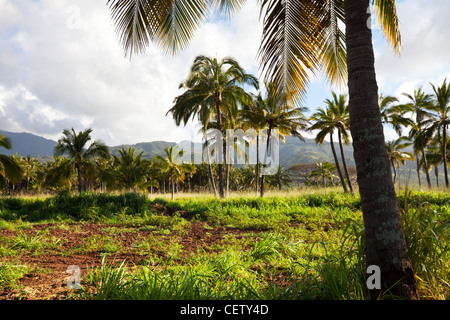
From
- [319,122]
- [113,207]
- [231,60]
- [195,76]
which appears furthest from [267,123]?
[113,207]

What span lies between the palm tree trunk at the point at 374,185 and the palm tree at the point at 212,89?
16.5 metres

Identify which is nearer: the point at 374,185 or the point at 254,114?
the point at 374,185

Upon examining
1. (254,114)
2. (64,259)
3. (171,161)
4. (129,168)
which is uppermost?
(254,114)

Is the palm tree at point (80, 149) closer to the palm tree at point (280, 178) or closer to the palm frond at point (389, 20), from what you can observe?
the palm frond at point (389, 20)

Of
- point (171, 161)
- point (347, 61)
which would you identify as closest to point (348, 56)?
point (347, 61)

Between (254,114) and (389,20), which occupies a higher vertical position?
(254,114)

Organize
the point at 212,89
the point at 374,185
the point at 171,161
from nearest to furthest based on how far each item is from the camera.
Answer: the point at 374,185 < the point at 212,89 < the point at 171,161

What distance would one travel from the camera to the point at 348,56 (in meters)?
2.54

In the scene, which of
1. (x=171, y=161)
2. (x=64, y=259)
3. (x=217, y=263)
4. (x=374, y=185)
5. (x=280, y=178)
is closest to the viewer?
(x=374, y=185)

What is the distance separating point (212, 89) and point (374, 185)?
17.5 meters

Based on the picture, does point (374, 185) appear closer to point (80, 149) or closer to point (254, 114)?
point (254, 114)

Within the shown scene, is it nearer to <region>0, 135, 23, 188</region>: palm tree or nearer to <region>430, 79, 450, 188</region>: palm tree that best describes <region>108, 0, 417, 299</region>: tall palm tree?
<region>0, 135, 23, 188</region>: palm tree

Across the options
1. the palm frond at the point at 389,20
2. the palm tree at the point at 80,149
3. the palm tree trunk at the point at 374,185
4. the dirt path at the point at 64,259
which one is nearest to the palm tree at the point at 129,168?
the palm tree at the point at 80,149

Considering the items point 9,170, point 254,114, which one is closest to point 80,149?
point 9,170
